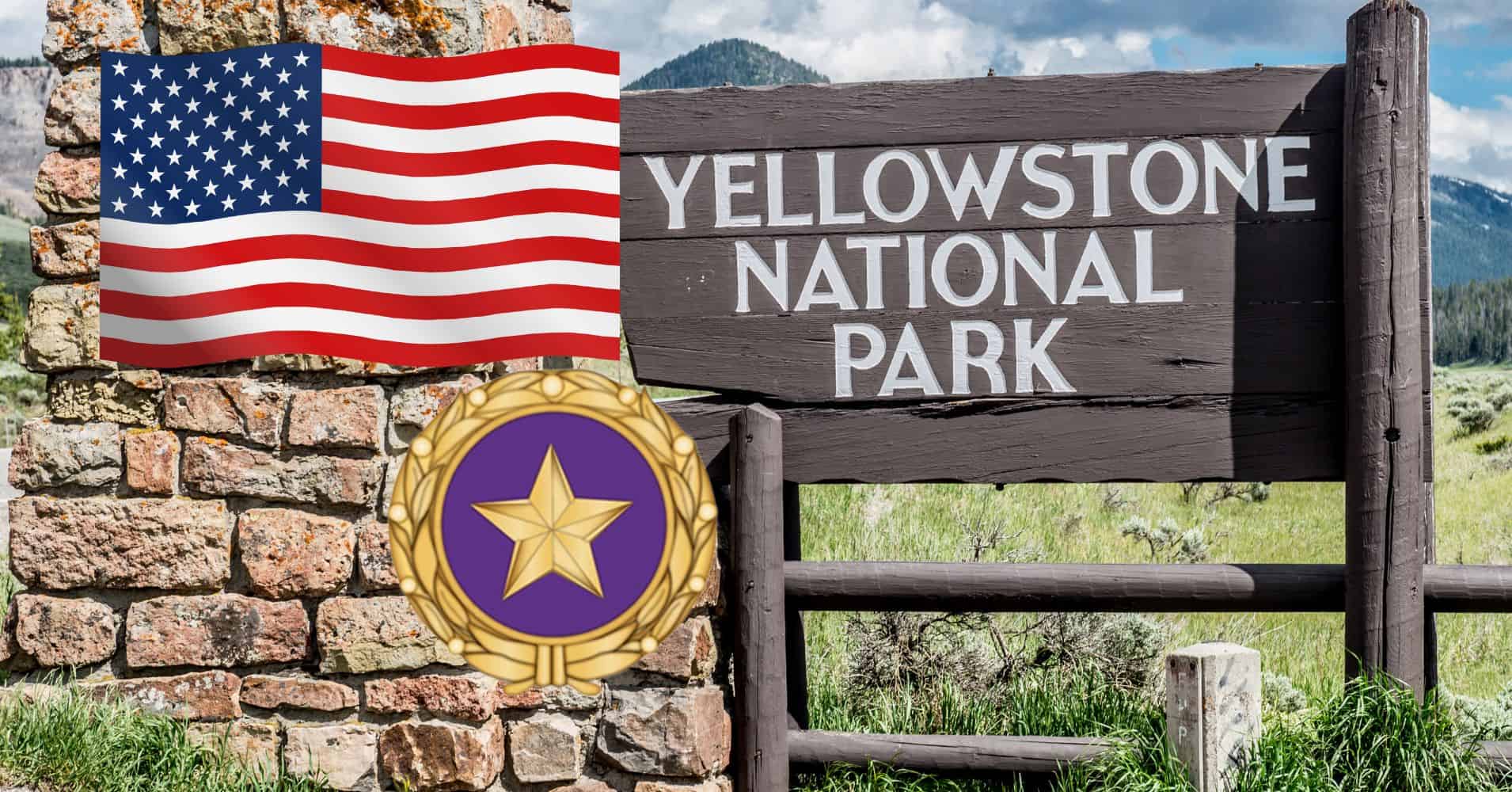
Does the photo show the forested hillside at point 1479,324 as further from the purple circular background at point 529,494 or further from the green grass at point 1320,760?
the purple circular background at point 529,494

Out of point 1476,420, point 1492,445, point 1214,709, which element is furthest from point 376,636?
point 1476,420

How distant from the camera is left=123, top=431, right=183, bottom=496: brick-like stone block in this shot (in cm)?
335

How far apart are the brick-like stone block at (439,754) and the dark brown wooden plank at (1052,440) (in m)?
1.08

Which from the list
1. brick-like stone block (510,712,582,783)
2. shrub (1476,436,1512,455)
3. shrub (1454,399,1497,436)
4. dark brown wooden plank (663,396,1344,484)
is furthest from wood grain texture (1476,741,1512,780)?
shrub (1454,399,1497,436)

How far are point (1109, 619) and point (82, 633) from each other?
4540mm

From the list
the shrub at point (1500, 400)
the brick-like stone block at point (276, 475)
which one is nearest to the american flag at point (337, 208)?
the brick-like stone block at point (276, 475)

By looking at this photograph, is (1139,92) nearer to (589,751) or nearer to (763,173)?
(763,173)

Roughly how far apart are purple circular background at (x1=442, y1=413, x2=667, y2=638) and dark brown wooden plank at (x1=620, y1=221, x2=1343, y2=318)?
52cm

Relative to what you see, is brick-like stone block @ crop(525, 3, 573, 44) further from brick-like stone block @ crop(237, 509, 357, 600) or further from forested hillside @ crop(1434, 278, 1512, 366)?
forested hillside @ crop(1434, 278, 1512, 366)

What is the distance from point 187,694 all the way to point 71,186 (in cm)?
158

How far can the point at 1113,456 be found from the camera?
3.43 metres

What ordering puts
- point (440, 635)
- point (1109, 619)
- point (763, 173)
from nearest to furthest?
point (440, 635) < point (763, 173) < point (1109, 619)

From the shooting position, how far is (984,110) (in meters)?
3.45

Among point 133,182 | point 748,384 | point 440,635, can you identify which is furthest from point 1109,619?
point 133,182
